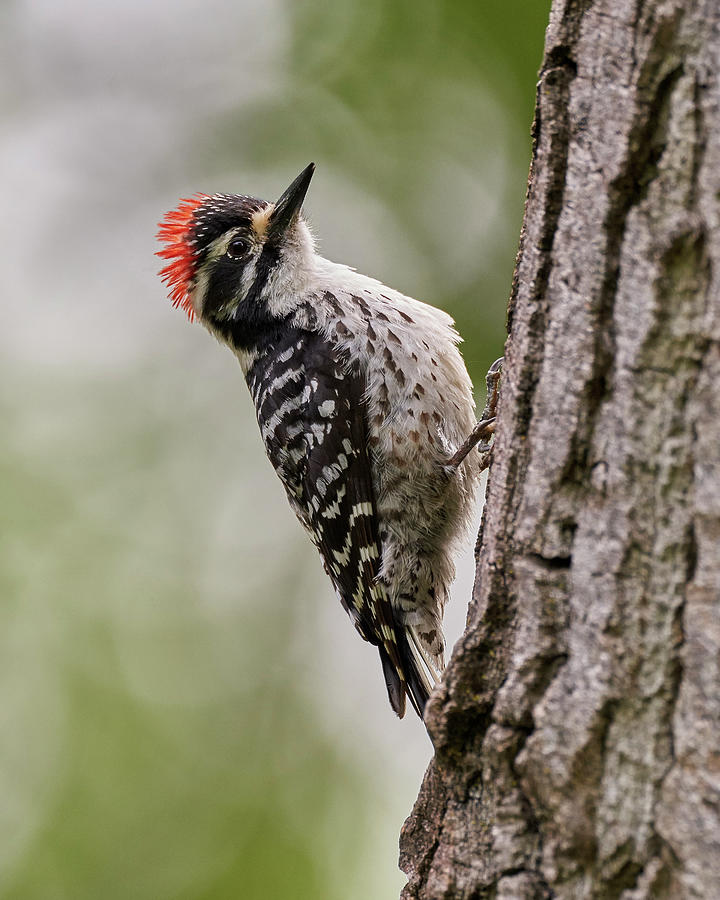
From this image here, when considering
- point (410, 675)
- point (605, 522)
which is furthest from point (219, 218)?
point (605, 522)

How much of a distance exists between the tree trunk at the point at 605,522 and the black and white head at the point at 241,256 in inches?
96.4

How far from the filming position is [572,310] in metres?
1.63

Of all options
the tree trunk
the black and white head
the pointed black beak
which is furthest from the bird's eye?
the tree trunk

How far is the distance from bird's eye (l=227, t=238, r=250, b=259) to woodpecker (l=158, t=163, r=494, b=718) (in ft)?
1.30

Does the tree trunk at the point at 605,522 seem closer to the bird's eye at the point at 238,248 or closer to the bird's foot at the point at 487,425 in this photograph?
the bird's foot at the point at 487,425

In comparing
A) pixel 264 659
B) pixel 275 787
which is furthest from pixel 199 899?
pixel 264 659

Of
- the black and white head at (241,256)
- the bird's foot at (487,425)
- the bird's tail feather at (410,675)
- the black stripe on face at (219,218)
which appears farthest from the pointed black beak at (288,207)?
the bird's tail feather at (410,675)

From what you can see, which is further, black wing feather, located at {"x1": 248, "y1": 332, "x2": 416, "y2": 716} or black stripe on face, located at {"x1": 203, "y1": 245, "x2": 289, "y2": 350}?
black stripe on face, located at {"x1": 203, "y1": 245, "x2": 289, "y2": 350}

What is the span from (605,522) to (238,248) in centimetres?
316

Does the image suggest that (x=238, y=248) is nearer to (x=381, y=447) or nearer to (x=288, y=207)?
(x=288, y=207)

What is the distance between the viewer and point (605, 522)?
1.52m

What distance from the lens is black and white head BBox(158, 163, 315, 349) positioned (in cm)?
416

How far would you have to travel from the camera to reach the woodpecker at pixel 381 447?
3.60m

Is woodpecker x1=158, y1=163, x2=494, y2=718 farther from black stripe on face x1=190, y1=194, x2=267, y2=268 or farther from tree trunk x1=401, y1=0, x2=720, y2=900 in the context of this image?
tree trunk x1=401, y1=0, x2=720, y2=900
